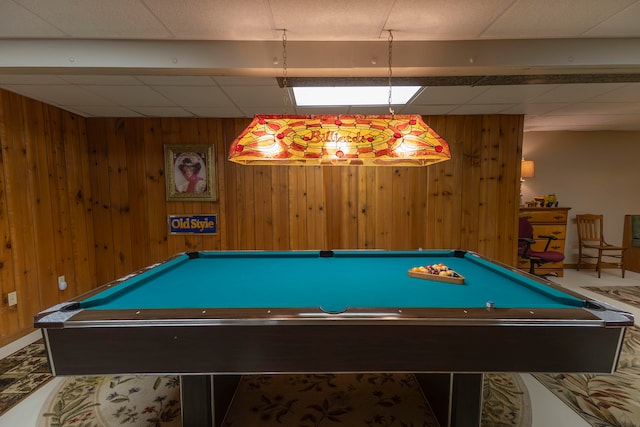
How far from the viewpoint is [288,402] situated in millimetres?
1799

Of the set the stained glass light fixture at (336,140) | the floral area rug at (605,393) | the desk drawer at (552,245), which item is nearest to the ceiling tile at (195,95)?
the stained glass light fixture at (336,140)

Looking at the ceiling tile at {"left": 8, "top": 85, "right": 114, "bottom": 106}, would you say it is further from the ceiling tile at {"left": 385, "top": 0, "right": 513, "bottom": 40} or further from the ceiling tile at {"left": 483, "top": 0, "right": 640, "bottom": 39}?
the ceiling tile at {"left": 483, "top": 0, "right": 640, "bottom": 39}

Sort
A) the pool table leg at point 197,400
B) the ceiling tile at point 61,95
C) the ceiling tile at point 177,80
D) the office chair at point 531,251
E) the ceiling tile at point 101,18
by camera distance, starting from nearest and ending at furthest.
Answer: the pool table leg at point 197,400
the ceiling tile at point 101,18
the ceiling tile at point 177,80
the ceiling tile at point 61,95
the office chair at point 531,251

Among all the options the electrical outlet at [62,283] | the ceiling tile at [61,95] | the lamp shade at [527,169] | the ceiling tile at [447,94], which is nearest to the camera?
the ceiling tile at [61,95]

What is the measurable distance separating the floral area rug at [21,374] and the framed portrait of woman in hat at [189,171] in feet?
6.16

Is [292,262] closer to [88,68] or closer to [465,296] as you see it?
[465,296]

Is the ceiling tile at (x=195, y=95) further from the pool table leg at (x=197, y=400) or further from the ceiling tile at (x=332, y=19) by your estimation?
the pool table leg at (x=197, y=400)

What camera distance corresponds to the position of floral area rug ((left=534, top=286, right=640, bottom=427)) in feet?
5.43

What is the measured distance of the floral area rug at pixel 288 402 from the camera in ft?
5.42

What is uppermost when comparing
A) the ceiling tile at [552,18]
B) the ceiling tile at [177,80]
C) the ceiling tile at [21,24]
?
the ceiling tile at [552,18]

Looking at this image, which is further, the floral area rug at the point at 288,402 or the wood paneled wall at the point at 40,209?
the wood paneled wall at the point at 40,209

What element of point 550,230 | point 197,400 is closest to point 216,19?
point 197,400

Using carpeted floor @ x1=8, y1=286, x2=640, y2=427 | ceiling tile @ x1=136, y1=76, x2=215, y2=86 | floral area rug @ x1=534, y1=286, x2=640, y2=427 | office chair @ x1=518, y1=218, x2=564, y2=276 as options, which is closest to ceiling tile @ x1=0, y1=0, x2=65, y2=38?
ceiling tile @ x1=136, y1=76, x2=215, y2=86

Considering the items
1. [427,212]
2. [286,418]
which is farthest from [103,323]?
[427,212]
